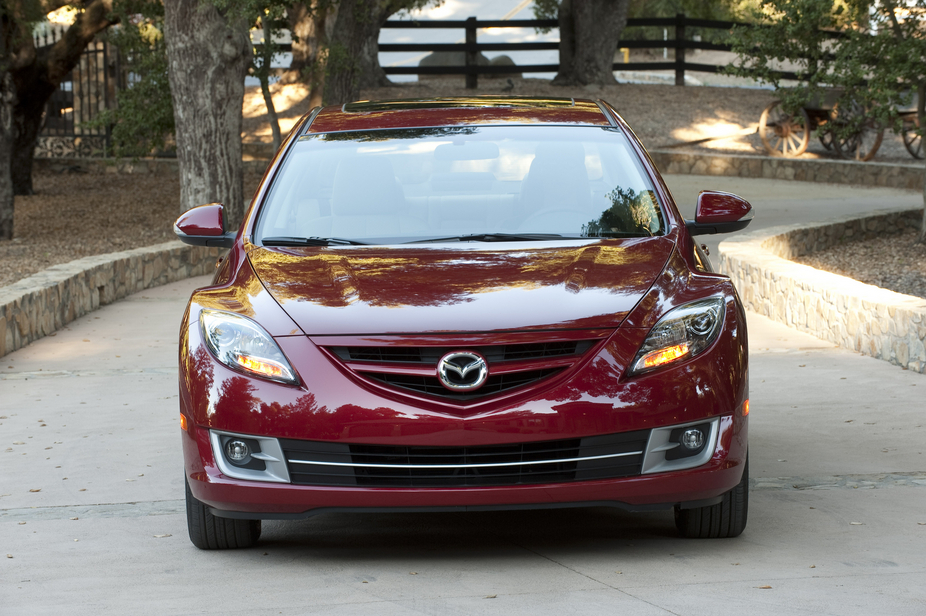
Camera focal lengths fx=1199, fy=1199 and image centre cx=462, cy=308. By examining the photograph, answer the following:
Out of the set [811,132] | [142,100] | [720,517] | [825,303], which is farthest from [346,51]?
[720,517]

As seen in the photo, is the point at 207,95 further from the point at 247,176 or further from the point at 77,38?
the point at 247,176

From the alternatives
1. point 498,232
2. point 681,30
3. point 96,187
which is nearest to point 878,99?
point 498,232

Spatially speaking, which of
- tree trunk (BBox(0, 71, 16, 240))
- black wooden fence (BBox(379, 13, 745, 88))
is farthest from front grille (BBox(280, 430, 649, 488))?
black wooden fence (BBox(379, 13, 745, 88))

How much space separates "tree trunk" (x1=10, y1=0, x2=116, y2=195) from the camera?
19.2 meters

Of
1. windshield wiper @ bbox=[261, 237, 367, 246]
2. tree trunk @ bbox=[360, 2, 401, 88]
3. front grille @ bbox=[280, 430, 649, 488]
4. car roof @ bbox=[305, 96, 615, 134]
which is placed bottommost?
front grille @ bbox=[280, 430, 649, 488]

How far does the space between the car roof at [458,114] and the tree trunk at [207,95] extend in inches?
322

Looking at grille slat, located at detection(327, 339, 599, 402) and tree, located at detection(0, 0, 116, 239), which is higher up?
tree, located at detection(0, 0, 116, 239)

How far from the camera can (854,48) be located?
12.6 metres

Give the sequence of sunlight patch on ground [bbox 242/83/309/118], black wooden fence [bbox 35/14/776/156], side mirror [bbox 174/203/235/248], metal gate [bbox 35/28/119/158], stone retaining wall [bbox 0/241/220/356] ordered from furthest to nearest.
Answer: sunlight patch on ground [bbox 242/83/309/118] → black wooden fence [bbox 35/14/776/156] → metal gate [bbox 35/28/119/158] → stone retaining wall [bbox 0/241/220/356] → side mirror [bbox 174/203/235/248]

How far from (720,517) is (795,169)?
1924 centimetres

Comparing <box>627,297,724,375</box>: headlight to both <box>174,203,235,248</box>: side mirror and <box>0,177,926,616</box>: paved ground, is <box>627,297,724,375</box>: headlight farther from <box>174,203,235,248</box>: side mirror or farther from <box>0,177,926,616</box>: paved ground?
<box>174,203,235,248</box>: side mirror

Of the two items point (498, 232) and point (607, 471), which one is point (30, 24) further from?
point (607, 471)

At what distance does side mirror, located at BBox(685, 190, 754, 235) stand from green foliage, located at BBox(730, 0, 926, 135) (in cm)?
746

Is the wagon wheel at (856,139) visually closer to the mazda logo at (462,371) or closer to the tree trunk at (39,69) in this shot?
the tree trunk at (39,69)
